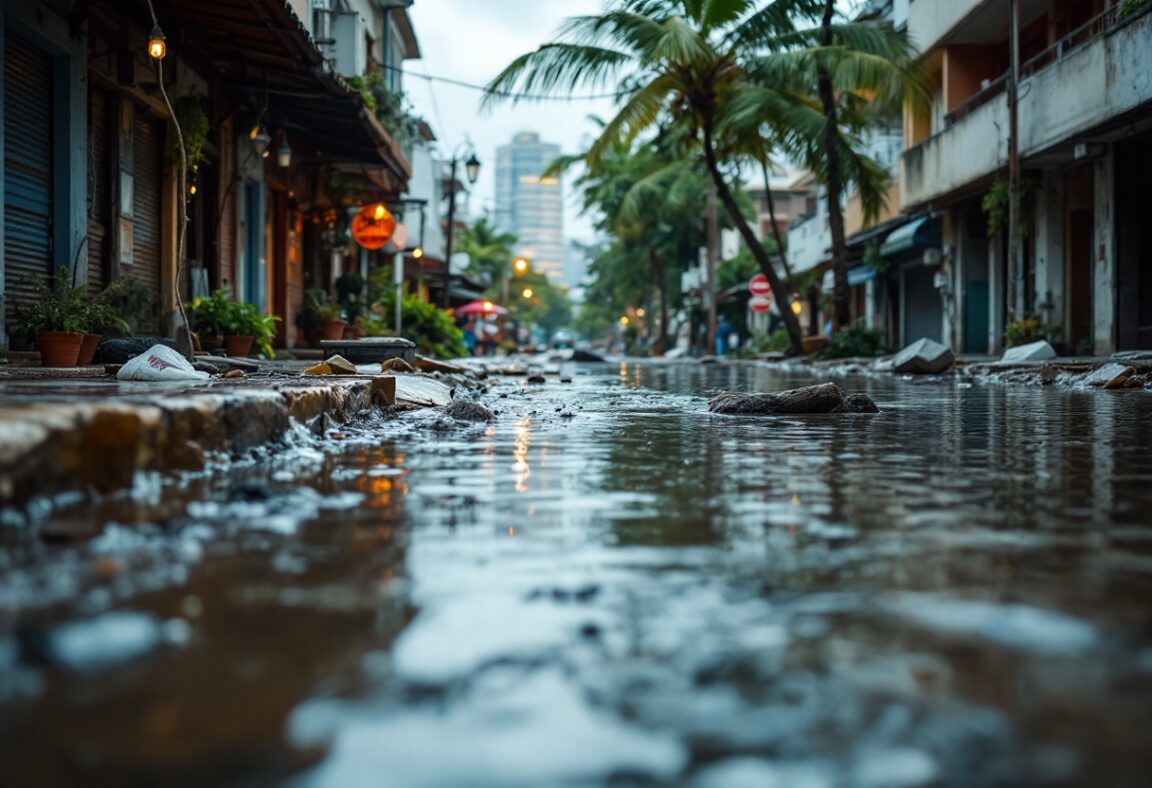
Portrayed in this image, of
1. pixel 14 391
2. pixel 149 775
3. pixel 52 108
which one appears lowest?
pixel 149 775

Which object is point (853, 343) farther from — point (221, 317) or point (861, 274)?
point (221, 317)

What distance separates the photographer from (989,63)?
2186 cm

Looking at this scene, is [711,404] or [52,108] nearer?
[711,404]

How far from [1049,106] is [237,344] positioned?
11925mm

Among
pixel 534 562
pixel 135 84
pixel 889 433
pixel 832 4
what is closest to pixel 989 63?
pixel 832 4

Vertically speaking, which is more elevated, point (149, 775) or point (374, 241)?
point (374, 241)

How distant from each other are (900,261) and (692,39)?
10975 millimetres

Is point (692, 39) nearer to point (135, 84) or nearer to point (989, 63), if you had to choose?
point (989, 63)

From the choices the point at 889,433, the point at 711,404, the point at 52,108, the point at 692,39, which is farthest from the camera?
the point at 692,39

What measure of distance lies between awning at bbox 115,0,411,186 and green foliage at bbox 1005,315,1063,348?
984 cm

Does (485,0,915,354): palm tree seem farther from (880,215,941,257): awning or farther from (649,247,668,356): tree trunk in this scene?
(649,247,668,356): tree trunk

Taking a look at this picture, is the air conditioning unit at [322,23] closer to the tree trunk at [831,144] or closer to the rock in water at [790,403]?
the tree trunk at [831,144]

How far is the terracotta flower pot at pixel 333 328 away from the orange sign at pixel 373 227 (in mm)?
1321

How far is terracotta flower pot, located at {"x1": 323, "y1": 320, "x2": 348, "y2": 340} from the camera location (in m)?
16.9
